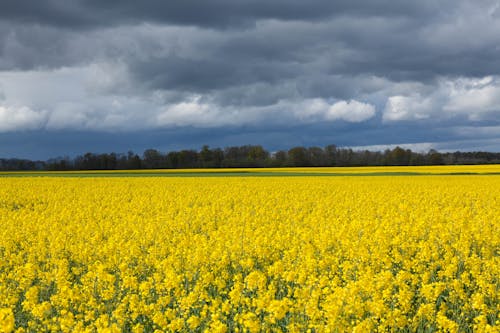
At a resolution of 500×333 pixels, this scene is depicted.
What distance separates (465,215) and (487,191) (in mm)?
13248

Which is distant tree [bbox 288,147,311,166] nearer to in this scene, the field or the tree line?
the tree line

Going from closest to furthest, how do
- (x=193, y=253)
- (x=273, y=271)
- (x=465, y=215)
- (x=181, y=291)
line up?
1. (x=181, y=291)
2. (x=273, y=271)
3. (x=193, y=253)
4. (x=465, y=215)

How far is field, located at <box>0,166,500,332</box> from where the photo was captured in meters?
6.27

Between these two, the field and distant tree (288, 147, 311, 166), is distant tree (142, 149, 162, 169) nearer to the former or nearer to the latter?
distant tree (288, 147, 311, 166)

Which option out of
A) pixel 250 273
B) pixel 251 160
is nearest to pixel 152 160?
pixel 251 160

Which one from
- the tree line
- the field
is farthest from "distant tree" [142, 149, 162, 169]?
the field

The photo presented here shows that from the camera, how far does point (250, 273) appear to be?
7.72m

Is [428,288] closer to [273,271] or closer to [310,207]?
[273,271]

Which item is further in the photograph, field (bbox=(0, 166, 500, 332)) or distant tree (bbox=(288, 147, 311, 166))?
distant tree (bbox=(288, 147, 311, 166))

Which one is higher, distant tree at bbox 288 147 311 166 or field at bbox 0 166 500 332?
distant tree at bbox 288 147 311 166

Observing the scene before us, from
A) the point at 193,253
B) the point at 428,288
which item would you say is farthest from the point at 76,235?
the point at 428,288

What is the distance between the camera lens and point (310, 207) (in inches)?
853

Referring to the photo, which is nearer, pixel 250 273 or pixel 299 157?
pixel 250 273

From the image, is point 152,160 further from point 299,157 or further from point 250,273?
point 250,273
